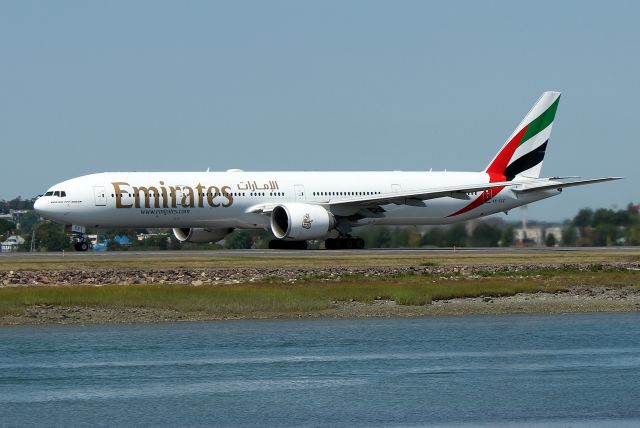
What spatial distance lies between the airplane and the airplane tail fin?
0.05 metres

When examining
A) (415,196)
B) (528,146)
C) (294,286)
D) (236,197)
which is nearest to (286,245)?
(236,197)

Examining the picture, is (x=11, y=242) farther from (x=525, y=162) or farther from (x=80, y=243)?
(x=525, y=162)

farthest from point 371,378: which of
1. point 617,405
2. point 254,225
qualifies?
point 254,225

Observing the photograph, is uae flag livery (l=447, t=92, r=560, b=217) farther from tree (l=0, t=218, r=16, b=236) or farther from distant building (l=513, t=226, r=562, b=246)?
tree (l=0, t=218, r=16, b=236)

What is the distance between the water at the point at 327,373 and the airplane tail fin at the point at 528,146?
32644 mm

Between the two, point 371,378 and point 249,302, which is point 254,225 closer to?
point 249,302

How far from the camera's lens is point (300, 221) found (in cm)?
5769

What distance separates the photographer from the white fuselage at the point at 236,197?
5684cm

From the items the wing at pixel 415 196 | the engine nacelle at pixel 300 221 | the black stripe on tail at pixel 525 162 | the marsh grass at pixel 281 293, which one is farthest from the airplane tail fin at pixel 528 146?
the marsh grass at pixel 281 293

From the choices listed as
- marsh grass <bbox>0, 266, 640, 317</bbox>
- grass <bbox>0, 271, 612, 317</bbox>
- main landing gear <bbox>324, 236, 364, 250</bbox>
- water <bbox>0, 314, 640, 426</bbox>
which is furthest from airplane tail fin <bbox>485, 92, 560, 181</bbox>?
water <bbox>0, 314, 640, 426</bbox>

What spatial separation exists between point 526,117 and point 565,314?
1277 inches

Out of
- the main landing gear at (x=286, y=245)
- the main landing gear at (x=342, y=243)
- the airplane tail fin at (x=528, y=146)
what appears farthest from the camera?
the airplane tail fin at (x=528, y=146)

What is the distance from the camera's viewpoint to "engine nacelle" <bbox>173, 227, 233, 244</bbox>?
208 ft

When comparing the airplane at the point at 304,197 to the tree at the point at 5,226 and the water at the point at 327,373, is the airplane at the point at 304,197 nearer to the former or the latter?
the water at the point at 327,373
